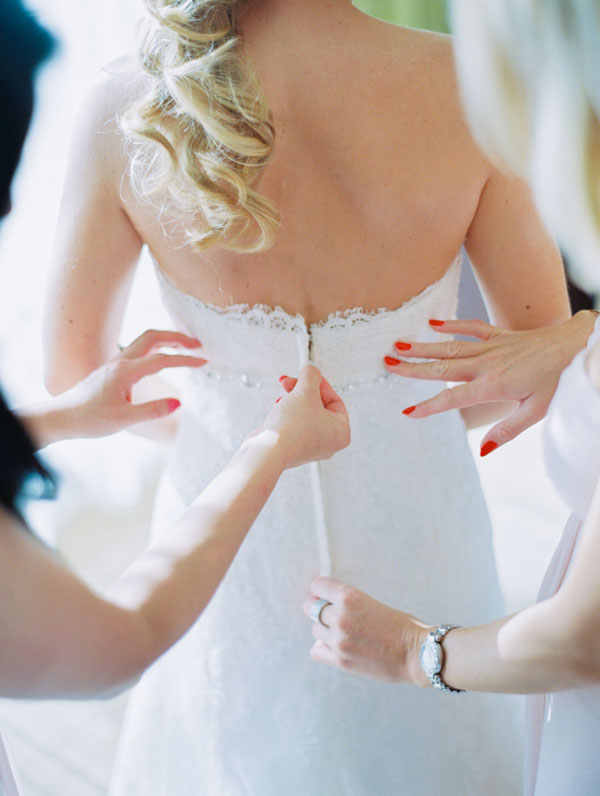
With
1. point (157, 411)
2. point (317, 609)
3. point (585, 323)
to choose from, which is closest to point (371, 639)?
point (317, 609)

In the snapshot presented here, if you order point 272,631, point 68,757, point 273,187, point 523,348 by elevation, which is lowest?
point 68,757

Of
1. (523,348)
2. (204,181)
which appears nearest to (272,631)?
(523,348)

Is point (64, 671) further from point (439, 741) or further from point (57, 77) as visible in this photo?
point (57, 77)

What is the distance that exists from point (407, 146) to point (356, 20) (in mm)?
179

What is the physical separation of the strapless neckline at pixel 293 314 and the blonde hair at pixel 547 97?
47cm

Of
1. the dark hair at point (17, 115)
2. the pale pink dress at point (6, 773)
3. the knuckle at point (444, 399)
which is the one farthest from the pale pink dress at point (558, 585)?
the pale pink dress at point (6, 773)

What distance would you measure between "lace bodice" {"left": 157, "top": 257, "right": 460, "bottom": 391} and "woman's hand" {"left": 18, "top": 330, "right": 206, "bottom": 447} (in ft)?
0.20

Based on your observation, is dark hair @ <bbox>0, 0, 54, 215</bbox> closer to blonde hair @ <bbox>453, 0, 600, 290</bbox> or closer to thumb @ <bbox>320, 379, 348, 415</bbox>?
blonde hair @ <bbox>453, 0, 600, 290</bbox>

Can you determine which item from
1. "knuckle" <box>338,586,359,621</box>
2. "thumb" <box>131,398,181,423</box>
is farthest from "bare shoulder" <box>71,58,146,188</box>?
"knuckle" <box>338,586,359,621</box>

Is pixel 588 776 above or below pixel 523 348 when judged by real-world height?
below

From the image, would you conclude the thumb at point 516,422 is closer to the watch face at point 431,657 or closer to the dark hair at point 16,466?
the watch face at point 431,657

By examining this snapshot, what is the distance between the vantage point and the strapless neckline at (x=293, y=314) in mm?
1268

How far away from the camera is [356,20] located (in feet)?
3.76

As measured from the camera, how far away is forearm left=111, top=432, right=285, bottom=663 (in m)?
0.89
